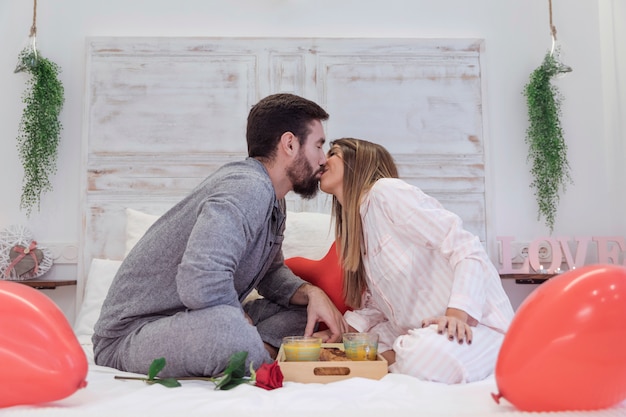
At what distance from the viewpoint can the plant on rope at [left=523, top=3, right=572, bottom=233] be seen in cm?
295

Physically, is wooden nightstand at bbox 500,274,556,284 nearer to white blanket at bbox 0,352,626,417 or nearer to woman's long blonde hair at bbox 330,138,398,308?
woman's long blonde hair at bbox 330,138,398,308

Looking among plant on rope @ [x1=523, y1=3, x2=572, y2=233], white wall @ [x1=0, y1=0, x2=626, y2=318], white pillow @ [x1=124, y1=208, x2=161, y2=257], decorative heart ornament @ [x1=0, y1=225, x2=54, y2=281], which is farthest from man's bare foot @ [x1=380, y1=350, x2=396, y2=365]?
decorative heart ornament @ [x1=0, y1=225, x2=54, y2=281]

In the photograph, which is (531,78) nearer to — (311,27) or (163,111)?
(311,27)

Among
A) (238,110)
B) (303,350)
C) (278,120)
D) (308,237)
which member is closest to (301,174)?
(278,120)

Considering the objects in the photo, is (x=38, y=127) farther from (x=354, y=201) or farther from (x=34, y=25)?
(x=354, y=201)

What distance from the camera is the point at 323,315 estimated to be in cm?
187

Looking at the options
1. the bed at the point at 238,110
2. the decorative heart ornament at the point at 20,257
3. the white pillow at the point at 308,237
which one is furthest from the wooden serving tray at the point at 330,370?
the decorative heart ornament at the point at 20,257

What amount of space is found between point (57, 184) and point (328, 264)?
5.33 feet

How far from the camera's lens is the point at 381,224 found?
5.95ft

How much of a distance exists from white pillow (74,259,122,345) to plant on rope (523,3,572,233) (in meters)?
2.17

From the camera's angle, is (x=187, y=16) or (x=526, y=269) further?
(x=187, y=16)

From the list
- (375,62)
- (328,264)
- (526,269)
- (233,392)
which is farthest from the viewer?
(375,62)

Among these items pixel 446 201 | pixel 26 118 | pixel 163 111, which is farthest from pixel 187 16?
pixel 446 201

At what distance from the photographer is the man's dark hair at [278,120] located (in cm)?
192
